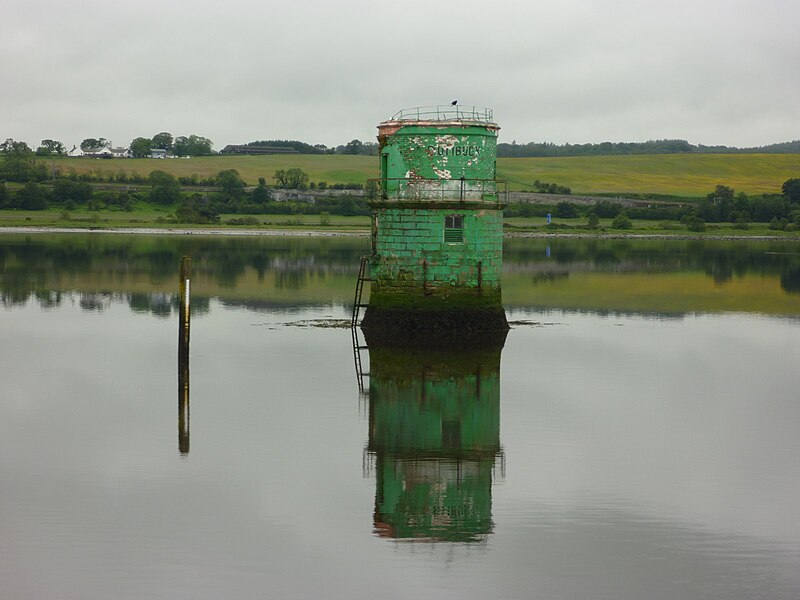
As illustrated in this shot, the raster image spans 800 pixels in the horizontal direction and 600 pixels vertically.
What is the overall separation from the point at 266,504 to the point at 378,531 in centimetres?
231

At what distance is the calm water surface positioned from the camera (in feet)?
62.2

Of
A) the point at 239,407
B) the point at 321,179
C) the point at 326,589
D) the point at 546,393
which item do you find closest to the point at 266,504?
the point at 326,589

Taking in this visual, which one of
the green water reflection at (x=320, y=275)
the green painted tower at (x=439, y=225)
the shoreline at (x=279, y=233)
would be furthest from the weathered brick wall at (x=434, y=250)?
the shoreline at (x=279, y=233)

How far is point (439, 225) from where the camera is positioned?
40.9 m

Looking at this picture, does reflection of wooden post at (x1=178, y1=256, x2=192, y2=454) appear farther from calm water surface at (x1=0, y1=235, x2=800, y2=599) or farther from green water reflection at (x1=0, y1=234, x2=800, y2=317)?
green water reflection at (x1=0, y1=234, x2=800, y2=317)

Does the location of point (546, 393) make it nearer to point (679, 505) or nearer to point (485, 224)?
point (485, 224)

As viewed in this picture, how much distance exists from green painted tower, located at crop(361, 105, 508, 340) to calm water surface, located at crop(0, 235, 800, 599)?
1566 mm

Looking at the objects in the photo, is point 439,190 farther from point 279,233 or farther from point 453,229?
point 279,233

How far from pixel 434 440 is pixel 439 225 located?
1370 cm

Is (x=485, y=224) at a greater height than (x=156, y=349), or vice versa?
(x=485, y=224)

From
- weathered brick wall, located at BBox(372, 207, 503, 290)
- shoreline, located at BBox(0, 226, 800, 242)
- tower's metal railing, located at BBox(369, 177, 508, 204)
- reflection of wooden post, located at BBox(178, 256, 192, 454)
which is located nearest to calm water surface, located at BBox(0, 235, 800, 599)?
reflection of wooden post, located at BBox(178, 256, 192, 454)

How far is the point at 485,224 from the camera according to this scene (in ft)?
136

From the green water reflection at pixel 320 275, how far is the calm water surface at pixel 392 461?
6618 mm

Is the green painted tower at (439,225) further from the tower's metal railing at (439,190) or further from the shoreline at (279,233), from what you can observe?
the shoreline at (279,233)
